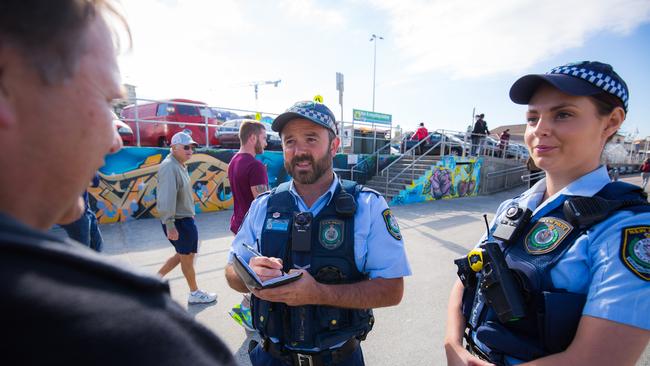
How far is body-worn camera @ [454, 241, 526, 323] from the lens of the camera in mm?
1200

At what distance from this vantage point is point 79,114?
1.85 ft

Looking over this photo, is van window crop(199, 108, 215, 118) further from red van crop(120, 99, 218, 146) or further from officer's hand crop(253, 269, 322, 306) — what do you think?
officer's hand crop(253, 269, 322, 306)

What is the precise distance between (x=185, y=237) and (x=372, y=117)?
34.7 ft

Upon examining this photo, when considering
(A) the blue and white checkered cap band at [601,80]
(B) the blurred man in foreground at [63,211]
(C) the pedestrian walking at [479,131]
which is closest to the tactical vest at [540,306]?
(A) the blue and white checkered cap band at [601,80]

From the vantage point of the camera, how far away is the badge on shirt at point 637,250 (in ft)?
3.31

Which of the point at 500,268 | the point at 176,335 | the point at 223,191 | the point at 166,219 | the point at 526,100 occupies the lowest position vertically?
the point at 223,191

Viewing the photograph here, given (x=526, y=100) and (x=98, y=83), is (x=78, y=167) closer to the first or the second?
(x=98, y=83)

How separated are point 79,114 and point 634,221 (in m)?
1.72

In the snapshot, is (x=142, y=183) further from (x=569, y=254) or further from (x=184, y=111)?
(x=569, y=254)

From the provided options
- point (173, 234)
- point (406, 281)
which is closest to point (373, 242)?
point (173, 234)

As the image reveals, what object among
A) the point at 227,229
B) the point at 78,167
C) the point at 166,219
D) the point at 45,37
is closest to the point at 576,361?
the point at 78,167

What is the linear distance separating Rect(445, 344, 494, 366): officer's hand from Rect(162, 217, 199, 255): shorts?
301 centimetres

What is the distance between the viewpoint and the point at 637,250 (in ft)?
3.39

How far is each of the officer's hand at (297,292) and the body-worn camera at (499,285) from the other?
78 centimetres
